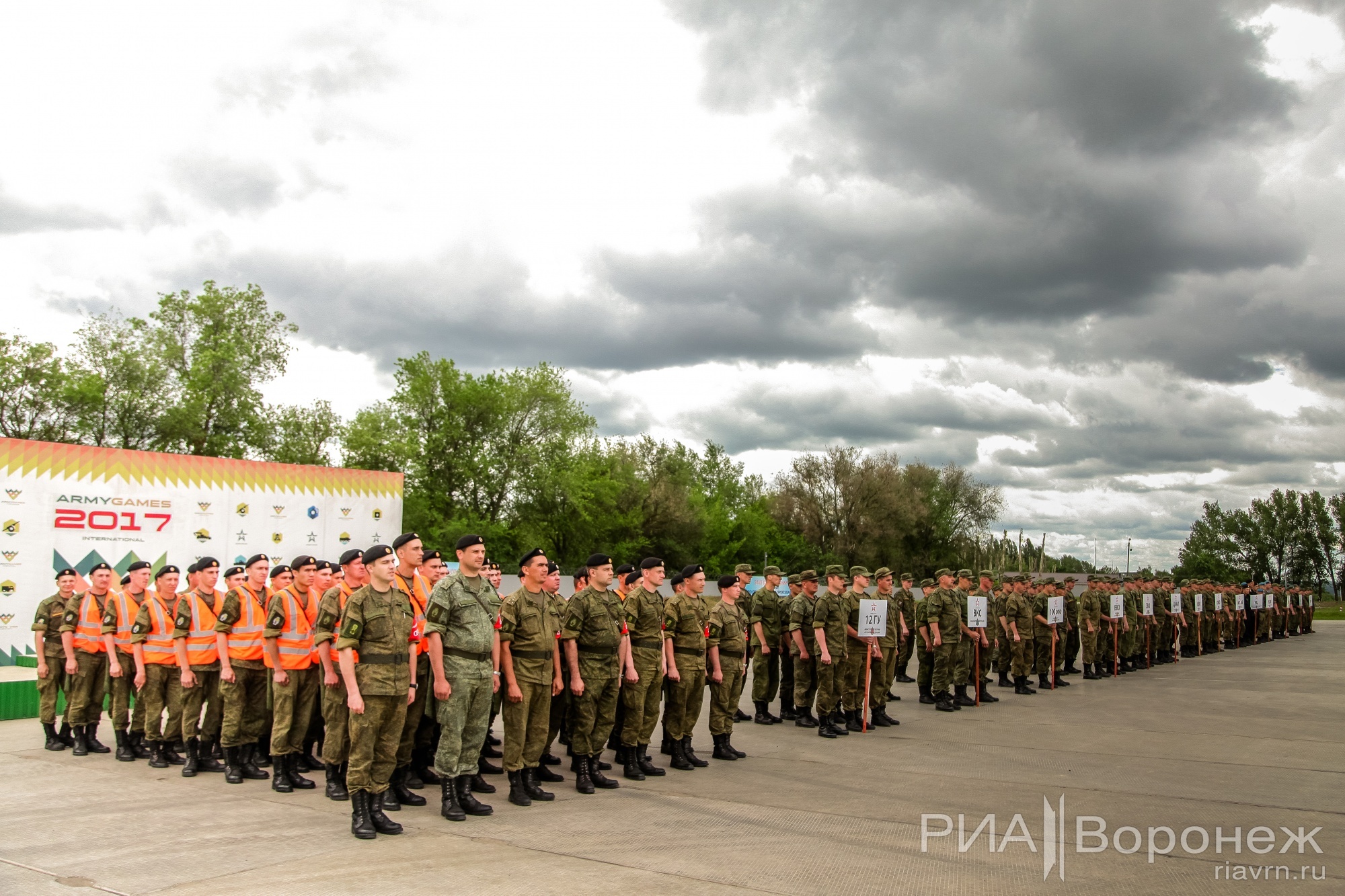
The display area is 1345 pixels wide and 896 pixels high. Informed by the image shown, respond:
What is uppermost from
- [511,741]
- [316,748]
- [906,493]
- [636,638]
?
[906,493]

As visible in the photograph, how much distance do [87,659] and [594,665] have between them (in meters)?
5.86

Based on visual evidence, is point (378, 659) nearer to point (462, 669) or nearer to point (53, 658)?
point (462, 669)

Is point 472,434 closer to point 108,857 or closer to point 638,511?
point 638,511

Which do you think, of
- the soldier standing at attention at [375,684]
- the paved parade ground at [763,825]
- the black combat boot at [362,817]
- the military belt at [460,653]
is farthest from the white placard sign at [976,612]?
the black combat boot at [362,817]

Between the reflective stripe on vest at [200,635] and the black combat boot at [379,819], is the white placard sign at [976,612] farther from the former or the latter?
the reflective stripe on vest at [200,635]

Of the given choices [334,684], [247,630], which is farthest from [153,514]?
[334,684]

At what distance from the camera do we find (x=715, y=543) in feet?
203

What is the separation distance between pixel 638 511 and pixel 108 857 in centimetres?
4599

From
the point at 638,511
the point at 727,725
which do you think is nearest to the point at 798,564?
the point at 638,511

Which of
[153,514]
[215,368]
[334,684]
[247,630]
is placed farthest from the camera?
[215,368]

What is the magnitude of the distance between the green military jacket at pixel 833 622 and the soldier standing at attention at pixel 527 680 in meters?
4.44

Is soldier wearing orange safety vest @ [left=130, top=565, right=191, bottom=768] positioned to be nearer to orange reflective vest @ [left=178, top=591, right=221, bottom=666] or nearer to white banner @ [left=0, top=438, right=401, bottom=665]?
orange reflective vest @ [left=178, top=591, right=221, bottom=666]

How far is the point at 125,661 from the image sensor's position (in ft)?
31.3

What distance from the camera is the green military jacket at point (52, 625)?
9820 millimetres
